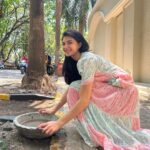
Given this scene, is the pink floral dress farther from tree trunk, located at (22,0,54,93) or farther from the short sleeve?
tree trunk, located at (22,0,54,93)

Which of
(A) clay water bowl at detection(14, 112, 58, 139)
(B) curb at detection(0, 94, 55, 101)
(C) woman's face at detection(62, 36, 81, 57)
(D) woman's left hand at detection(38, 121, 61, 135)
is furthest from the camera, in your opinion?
(B) curb at detection(0, 94, 55, 101)

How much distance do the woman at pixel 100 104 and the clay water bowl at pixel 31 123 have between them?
0.92 feet

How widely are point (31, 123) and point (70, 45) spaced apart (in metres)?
1.20

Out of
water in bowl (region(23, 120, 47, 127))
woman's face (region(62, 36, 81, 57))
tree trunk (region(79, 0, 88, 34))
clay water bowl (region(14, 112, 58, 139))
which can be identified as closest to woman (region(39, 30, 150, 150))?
woman's face (region(62, 36, 81, 57))

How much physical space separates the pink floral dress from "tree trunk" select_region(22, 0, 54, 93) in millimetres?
5570

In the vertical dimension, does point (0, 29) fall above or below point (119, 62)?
above

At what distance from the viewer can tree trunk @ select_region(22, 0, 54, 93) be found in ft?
30.4

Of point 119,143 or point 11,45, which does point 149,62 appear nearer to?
point 119,143

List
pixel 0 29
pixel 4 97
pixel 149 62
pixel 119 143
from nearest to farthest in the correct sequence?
pixel 119 143, pixel 4 97, pixel 149 62, pixel 0 29

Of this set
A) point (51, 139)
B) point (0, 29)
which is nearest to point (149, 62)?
point (51, 139)

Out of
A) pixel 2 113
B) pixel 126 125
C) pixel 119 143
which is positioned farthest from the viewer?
pixel 2 113

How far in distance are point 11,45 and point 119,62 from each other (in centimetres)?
3061

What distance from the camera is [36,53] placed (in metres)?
9.37

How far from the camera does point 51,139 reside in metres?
4.05
